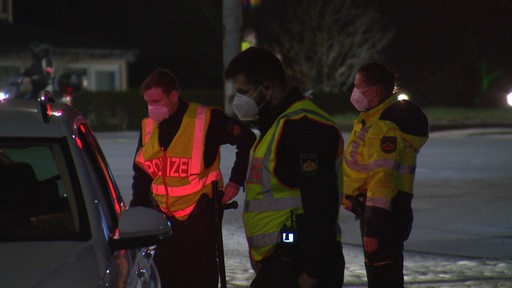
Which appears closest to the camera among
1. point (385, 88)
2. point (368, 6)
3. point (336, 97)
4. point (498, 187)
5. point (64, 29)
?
point (385, 88)

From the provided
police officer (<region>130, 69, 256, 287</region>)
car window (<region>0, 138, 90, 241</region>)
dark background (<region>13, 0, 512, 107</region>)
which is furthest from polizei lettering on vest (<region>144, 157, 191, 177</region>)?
dark background (<region>13, 0, 512, 107</region>)

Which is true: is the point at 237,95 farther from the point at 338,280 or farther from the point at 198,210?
the point at 198,210

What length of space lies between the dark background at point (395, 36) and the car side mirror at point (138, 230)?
42198 millimetres

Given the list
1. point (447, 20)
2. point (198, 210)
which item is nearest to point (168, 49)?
point (447, 20)

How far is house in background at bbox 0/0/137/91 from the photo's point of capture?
37.0 m

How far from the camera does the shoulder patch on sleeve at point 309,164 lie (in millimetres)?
4672

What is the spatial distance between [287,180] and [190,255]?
184 cm

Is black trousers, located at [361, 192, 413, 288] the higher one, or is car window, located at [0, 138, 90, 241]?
car window, located at [0, 138, 90, 241]

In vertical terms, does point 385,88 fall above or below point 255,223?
above

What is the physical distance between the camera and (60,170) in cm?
493

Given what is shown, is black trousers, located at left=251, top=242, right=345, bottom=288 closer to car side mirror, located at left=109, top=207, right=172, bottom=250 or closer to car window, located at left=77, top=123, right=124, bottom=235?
car side mirror, located at left=109, top=207, right=172, bottom=250

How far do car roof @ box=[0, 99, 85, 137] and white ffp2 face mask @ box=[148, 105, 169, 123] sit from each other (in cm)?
164

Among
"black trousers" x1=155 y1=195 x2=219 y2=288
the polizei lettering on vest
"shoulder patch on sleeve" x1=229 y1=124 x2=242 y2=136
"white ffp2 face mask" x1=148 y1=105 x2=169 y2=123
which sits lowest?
"black trousers" x1=155 y1=195 x2=219 y2=288

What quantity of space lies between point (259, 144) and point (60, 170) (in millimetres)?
829
